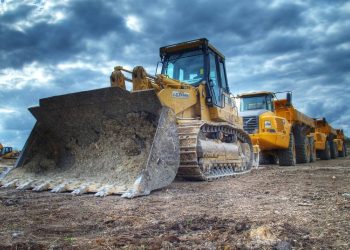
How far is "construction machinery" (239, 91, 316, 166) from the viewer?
526 inches

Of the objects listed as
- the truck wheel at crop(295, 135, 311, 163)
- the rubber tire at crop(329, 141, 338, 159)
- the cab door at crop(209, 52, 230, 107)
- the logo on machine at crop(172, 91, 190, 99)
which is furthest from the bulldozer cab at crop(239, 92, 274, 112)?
the rubber tire at crop(329, 141, 338, 159)

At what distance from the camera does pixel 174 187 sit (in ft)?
20.6

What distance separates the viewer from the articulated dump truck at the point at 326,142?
20.6 metres

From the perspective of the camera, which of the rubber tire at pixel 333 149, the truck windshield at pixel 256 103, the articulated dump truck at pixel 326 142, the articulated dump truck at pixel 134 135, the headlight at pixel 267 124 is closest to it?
the articulated dump truck at pixel 134 135

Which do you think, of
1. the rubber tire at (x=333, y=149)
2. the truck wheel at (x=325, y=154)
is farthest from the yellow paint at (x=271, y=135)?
the rubber tire at (x=333, y=149)

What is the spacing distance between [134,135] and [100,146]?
2.57 ft

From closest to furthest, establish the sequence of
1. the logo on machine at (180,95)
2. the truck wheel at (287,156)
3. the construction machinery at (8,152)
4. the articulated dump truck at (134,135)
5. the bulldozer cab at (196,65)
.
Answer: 1. the articulated dump truck at (134,135)
2. the logo on machine at (180,95)
3. the bulldozer cab at (196,65)
4. the truck wheel at (287,156)
5. the construction machinery at (8,152)

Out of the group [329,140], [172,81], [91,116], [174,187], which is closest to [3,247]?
[174,187]

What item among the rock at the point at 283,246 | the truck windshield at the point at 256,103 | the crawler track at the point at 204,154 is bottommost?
the rock at the point at 283,246

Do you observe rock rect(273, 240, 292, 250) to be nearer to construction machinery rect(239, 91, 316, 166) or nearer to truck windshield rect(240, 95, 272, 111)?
construction machinery rect(239, 91, 316, 166)

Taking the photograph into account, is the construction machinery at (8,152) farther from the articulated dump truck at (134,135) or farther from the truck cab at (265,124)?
the articulated dump truck at (134,135)

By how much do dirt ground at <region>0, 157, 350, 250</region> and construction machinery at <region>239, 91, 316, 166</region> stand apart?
7951 mm

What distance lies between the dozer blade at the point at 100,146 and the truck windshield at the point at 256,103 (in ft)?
29.8

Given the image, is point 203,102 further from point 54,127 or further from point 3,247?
point 3,247
